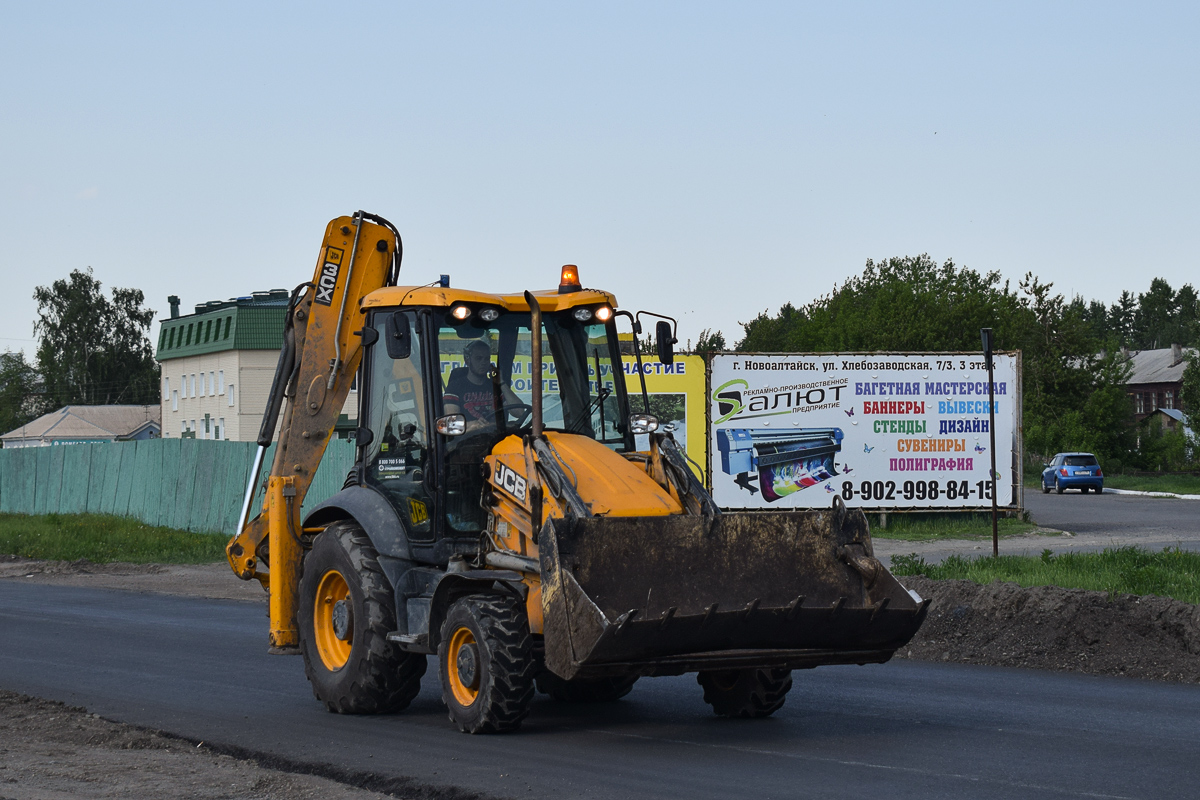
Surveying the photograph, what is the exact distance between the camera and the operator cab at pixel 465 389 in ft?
32.3

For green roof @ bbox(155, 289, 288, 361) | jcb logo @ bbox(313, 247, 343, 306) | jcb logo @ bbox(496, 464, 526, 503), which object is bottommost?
jcb logo @ bbox(496, 464, 526, 503)

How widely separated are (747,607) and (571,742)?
1511 millimetres

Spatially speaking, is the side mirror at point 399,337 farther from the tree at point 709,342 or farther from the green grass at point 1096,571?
the tree at point 709,342

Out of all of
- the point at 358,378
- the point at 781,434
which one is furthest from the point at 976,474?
the point at 358,378

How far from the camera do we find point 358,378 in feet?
35.6

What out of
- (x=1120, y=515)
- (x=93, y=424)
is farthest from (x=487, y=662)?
(x=93, y=424)

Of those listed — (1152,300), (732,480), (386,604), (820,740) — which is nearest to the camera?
(820,740)

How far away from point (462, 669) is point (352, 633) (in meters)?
1.46

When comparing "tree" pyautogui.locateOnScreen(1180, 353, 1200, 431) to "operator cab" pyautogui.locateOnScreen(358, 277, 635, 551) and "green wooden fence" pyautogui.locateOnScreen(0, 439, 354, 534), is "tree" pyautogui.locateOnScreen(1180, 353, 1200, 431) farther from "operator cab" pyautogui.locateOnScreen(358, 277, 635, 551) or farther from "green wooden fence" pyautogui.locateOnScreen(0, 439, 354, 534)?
"operator cab" pyautogui.locateOnScreen(358, 277, 635, 551)

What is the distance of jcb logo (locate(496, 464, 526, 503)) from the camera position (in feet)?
30.2

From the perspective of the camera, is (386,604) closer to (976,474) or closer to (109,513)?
(976,474)

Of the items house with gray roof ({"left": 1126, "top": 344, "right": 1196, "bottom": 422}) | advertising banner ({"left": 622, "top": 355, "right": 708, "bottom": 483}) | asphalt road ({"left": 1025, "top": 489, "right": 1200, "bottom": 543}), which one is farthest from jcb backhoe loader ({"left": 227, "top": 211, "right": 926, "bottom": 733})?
house with gray roof ({"left": 1126, "top": 344, "right": 1196, "bottom": 422})

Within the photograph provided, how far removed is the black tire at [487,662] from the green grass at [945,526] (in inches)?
884

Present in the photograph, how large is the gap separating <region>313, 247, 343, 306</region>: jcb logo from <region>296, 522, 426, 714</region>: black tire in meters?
1.90
